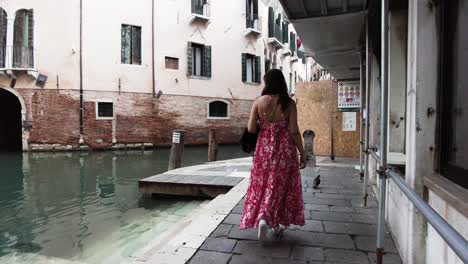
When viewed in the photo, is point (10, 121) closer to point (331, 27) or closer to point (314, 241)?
point (331, 27)

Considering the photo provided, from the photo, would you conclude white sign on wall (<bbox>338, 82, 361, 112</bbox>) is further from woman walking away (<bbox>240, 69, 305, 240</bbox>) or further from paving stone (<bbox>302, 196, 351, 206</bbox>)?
woman walking away (<bbox>240, 69, 305, 240</bbox>)

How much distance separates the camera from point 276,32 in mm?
22609

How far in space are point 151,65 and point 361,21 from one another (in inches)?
511

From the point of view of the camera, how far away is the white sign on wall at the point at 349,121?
8.55 metres

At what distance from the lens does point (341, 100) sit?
804cm

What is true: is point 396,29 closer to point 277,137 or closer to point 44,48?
point 277,137

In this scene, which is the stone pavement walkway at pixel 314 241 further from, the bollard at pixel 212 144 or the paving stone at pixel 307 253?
the bollard at pixel 212 144

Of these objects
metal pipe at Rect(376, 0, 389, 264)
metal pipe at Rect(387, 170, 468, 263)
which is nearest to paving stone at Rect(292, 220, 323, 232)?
metal pipe at Rect(376, 0, 389, 264)

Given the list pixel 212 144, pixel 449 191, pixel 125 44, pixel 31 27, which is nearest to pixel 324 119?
pixel 212 144

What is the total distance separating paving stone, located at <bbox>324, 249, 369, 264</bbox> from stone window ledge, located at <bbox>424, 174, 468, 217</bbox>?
823 mm

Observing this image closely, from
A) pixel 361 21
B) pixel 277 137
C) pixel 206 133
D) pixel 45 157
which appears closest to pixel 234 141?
pixel 206 133

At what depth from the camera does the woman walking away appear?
293cm

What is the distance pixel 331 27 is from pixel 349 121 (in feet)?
13.1

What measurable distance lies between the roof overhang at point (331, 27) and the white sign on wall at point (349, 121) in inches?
66.5
